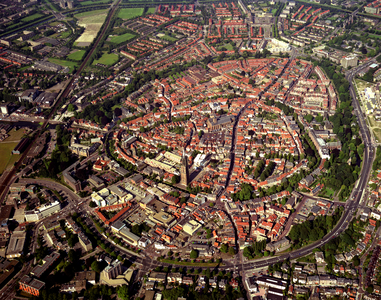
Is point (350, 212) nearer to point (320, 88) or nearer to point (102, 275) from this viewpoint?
point (102, 275)

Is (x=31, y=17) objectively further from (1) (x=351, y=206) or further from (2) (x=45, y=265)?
(1) (x=351, y=206)

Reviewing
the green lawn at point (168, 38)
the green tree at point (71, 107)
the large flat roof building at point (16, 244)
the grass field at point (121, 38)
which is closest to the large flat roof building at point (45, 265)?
the large flat roof building at point (16, 244)

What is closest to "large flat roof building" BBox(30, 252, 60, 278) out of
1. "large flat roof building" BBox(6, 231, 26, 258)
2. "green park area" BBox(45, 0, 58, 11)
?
"large flat roof building" BBox(6, 231, 26, 258)

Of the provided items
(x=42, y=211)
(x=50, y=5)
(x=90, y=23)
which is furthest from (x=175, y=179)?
(x=50, y=5)

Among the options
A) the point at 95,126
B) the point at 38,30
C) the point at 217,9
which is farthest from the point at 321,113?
the point at 38,30

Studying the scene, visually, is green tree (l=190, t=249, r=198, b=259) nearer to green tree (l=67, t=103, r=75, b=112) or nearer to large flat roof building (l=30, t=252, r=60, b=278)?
large flat roof building (l=30, t=252, r=60, b=278)
